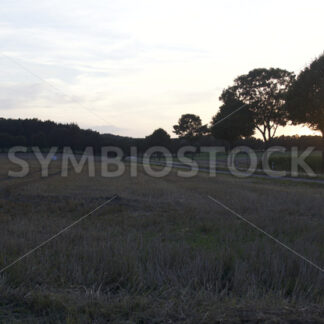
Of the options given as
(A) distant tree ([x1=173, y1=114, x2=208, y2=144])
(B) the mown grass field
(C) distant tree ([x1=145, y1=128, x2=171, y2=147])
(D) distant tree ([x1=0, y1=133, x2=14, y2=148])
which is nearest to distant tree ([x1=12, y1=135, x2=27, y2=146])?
(D) distant tree ([x1=0, y1=133, x2=14, y2=148])

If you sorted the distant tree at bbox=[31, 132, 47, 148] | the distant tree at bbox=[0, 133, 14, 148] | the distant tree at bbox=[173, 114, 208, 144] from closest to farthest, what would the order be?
the distant tree at bbox=[173, 114, 208, 144] < the distant tree at bbox=[0, 133, 14, 148] < the distant tree at bbox=[31, 132, 47, 148]

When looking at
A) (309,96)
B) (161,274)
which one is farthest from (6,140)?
(161,274)

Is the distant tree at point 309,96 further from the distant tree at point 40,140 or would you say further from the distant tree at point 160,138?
the distant tree at point 40,140

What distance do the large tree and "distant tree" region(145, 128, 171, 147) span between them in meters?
37.3

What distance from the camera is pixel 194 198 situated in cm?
1583

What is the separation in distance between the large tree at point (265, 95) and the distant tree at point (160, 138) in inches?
1467

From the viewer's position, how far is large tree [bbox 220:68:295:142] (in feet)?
157

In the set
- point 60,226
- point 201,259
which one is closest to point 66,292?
point 201,259

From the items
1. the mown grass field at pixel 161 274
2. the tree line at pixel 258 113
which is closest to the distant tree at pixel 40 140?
the tree line at pixel 258 113

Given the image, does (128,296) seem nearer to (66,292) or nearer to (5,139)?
(66,292)

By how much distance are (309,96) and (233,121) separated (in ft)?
49.7

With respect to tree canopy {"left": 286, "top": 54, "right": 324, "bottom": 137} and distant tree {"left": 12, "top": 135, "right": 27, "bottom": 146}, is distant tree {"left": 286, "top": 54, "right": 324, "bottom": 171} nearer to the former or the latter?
tree canopy {"left": 286, "top": 54, "right": 324, "bottom": 137}

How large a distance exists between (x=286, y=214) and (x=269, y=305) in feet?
25.1

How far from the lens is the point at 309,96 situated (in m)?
34.2
